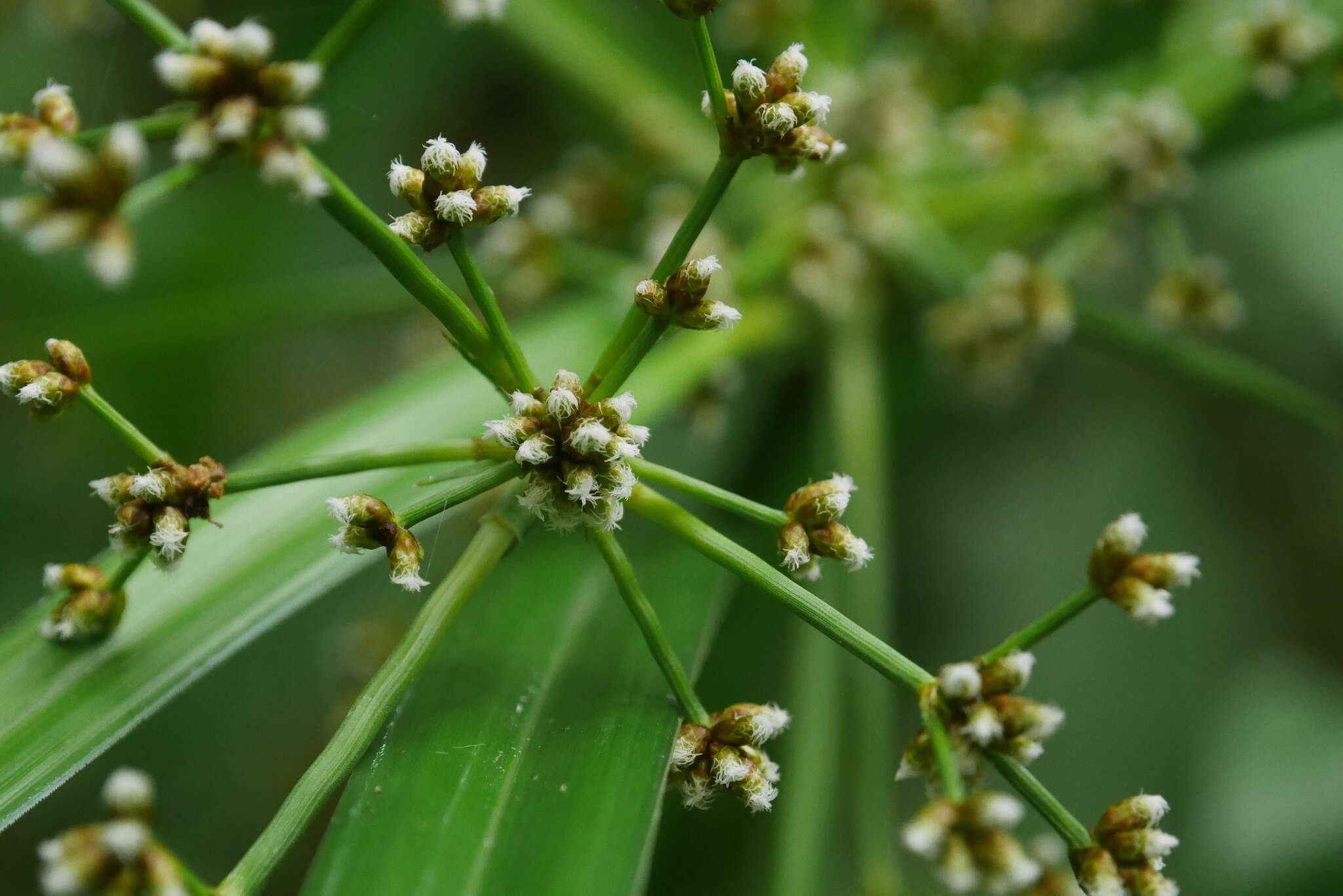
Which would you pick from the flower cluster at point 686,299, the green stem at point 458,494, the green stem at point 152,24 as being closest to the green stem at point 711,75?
the flower cluster at point 686,299

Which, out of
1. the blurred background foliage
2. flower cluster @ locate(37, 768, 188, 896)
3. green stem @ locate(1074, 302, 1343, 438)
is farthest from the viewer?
the blurred background foliage

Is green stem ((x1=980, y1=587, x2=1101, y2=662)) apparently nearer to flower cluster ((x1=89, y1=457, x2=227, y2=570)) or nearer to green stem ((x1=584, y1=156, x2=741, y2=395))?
green stem ((x1=584, y1=156, x2=741, y2=395))

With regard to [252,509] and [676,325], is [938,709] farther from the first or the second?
[252,509]

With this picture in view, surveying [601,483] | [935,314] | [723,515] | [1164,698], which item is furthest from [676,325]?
[1164,698]

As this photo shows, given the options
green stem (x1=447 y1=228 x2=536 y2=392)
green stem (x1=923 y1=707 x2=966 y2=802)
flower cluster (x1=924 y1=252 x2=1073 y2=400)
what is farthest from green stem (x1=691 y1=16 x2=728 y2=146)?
flower cluster (x1=924 y1=252 x2=1073 y2=400)

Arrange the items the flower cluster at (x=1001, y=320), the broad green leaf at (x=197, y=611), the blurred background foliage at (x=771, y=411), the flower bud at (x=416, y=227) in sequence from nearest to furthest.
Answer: the flower bud at (x=416, y=227), the broad green leaf at (x=197, y=611), the flower cluster at (x=1001, y=320), the blurred background foliage at (x=771, y=411)

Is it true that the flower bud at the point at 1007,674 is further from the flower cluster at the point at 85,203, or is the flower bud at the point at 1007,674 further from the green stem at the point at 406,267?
the flower cluster at the point at 85,203
